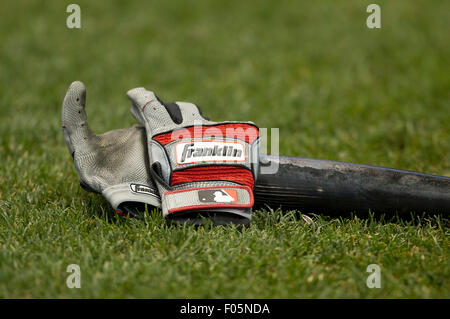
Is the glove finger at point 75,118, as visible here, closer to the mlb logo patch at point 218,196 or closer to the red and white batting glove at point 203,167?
the red and white batting glove at point 203,167

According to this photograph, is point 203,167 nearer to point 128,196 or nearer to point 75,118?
point 128,196

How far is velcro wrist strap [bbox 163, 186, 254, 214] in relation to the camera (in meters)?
2.53

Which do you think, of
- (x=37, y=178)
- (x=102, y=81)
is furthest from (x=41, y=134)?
(x=102, y=81)

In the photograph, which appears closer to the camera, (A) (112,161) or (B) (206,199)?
(B) (206,199)

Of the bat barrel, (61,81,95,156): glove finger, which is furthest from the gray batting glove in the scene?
the bat barrel

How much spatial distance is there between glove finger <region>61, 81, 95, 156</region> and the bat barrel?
104 cm

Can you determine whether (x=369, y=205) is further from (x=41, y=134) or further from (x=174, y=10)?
(x=174, y=10)

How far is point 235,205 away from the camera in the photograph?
8.42ft

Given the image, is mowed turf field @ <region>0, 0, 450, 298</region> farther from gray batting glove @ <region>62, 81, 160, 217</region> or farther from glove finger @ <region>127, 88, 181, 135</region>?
glove finger @ <region>127, 88, 181, 135</region>

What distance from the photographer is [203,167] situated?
265 centimetres

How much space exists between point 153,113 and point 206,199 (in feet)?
2.08

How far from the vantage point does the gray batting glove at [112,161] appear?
265cm

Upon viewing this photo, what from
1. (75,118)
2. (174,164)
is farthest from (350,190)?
(75,118)
